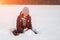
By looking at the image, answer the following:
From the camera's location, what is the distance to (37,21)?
119 centimetres

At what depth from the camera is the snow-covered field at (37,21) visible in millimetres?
1149

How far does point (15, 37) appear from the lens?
1.15 m

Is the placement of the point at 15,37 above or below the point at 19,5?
below

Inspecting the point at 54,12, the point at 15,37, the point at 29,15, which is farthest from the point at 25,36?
the point at 54,12

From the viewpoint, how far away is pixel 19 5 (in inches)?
46.7

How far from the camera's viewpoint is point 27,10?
3.87 ft

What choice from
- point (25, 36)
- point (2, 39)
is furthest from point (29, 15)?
point (2, 39)

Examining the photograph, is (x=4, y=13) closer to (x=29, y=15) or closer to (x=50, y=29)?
(x=29, y=15)

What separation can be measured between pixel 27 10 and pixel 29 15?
0.16 feet

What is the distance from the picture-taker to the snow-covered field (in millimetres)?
1149

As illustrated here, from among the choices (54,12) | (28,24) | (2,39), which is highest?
(54,12)

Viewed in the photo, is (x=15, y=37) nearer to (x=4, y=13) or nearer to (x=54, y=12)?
(x=4, y=13)

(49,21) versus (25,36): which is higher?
(49,21)

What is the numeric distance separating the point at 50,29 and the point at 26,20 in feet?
0.74
